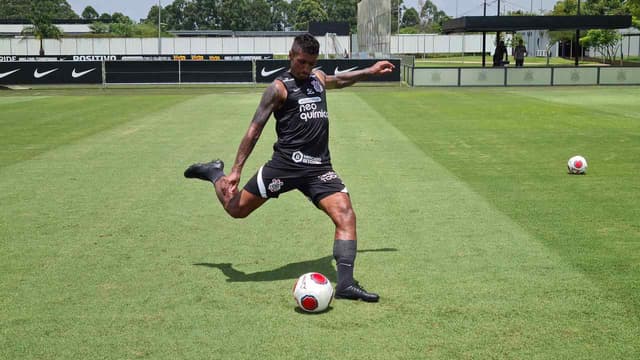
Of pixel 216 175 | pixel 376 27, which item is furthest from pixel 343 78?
pixel 376 27

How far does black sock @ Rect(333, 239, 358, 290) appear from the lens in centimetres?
625

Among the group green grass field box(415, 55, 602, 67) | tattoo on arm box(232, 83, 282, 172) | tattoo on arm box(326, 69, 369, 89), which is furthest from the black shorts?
green grass field box(415, 55, 602, 67)

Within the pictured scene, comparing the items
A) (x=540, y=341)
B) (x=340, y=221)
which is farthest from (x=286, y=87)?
(x=540, y=341)

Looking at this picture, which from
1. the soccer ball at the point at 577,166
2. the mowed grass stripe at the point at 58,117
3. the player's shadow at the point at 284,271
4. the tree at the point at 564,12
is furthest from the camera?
the tree at the point at 564,12

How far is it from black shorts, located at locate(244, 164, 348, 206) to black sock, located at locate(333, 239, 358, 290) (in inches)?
17.0

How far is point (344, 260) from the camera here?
20.6ft

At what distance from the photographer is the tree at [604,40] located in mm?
68000

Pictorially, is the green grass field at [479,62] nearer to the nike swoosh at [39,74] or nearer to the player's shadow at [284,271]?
the nike swoosh at [39,74]

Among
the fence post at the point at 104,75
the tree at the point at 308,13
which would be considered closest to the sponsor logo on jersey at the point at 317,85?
the fence post at the point at 104,75

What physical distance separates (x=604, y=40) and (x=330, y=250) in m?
65.9

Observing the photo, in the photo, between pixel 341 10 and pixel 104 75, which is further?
pixel 341 10

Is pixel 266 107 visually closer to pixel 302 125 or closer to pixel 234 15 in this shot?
pixel 302 125

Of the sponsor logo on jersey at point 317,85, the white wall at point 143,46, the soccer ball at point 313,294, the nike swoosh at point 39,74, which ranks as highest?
the white wall at point 143,46

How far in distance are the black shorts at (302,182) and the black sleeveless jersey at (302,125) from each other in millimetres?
53
